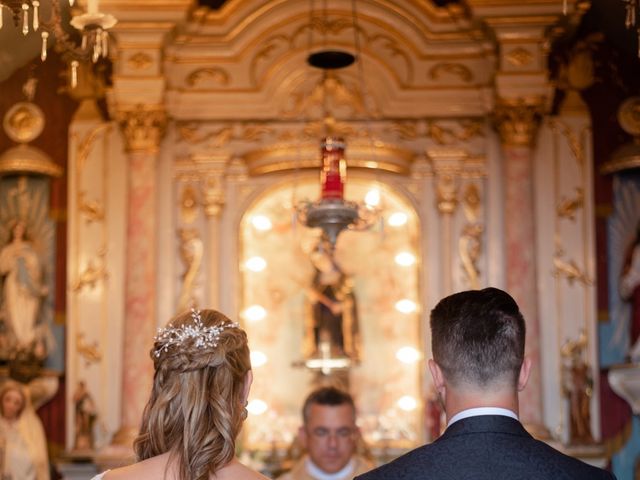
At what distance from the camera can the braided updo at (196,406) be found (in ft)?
13.7

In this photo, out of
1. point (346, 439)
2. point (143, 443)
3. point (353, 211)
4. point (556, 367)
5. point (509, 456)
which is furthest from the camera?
point (556, 367)

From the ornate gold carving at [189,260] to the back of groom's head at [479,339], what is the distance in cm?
864

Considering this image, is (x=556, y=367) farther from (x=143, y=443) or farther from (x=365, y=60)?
(x=143, y=443)

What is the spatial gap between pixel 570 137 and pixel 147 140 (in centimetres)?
405

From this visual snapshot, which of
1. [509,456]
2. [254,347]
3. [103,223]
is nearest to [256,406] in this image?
[254,347]

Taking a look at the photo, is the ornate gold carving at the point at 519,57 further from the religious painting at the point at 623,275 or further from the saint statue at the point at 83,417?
the saint statue at the point at 83,417

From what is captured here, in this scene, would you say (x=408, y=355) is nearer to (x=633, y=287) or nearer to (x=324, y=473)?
(x=633, y=287)

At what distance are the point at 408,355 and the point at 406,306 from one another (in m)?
0.48

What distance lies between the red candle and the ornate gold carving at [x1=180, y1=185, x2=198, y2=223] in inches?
152

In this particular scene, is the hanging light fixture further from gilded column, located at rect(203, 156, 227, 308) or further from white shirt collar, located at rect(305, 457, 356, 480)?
gilded column, located at rect(203, 156, 227, 308)

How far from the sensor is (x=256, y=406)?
40.6ft

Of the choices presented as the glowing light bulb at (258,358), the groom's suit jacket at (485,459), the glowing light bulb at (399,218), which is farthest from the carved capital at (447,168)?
the groom's suit jacket at (485,459)

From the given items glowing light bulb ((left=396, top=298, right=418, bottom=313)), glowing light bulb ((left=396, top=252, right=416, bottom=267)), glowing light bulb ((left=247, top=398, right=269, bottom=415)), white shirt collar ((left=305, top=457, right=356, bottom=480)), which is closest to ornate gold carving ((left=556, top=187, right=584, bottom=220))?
glowing light bulb ((left=396, top=252, right=416, bottom=267))

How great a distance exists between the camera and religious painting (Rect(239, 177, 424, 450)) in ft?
40.4
